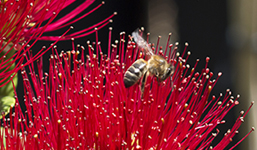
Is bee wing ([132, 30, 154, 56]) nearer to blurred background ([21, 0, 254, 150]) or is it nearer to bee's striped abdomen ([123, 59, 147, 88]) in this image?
bee's striped abdomen ([123, 59, 147, 88])

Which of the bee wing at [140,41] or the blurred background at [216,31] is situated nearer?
the bee wing at [140,41]

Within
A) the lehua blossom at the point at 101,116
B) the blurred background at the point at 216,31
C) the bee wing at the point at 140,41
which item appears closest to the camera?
the lehua blossom at the point at 101,116

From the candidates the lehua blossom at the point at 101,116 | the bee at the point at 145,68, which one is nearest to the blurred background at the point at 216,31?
the bee at the point at 145,68

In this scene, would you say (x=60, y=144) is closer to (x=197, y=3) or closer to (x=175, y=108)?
(x=175, y=108)

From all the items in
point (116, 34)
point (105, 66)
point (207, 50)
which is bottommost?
point (105, 66)

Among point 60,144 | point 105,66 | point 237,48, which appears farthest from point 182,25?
point 60,144

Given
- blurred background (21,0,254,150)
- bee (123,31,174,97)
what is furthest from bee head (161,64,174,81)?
blurred background (21,0,254,150)

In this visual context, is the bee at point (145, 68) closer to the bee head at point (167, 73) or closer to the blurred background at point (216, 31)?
the bee head at point (167, 73)

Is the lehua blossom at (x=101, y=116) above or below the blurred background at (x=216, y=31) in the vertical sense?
below
